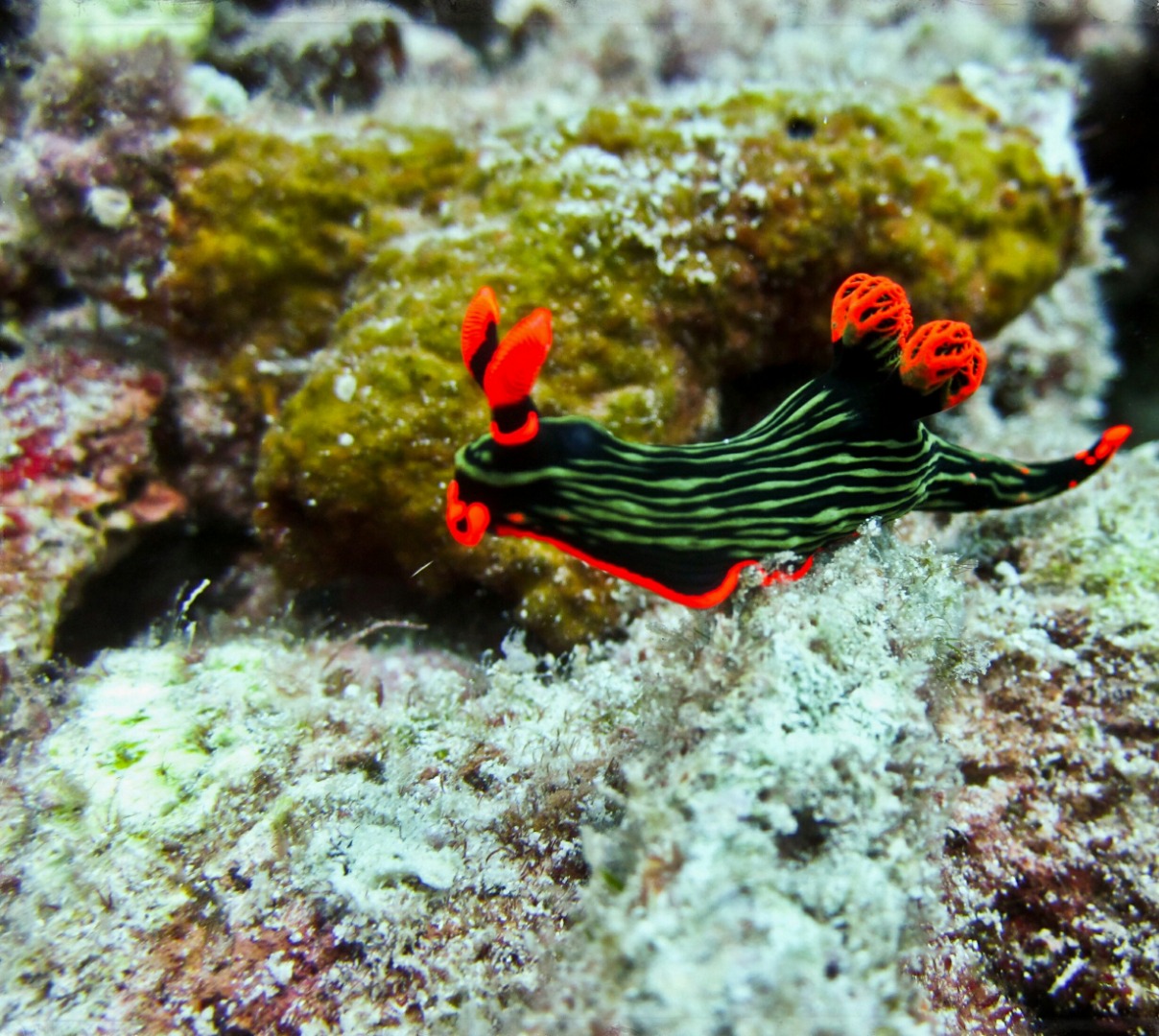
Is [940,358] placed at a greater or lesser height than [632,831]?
greater

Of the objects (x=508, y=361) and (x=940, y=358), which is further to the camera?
(x=940, y=358)

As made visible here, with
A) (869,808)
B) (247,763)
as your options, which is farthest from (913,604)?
(247,763)

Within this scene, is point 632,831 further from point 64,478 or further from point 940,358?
point 64,478

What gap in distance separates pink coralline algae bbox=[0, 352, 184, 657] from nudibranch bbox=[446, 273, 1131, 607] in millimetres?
2130

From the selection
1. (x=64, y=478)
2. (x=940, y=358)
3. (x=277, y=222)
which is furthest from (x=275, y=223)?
(x=940, y=358)

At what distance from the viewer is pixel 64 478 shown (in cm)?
334

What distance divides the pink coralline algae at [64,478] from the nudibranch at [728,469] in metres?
2.13

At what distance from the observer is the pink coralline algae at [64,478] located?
3076mm

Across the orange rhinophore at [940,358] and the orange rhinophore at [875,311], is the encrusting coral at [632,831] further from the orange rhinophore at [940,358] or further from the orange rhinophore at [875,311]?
the orange rhinophore at [875,311]

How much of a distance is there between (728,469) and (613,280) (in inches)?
51.7

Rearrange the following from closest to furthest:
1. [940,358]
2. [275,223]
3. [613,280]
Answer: [940,358]
[613,280]
[275,223]

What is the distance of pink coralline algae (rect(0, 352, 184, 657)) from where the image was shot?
308 centimetres

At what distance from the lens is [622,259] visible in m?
3.27

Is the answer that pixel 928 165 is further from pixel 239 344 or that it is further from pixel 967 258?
pixel 239 344
